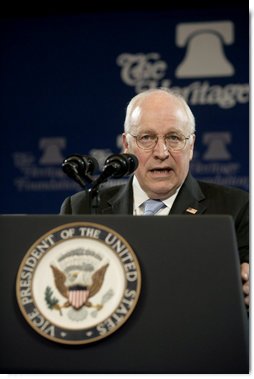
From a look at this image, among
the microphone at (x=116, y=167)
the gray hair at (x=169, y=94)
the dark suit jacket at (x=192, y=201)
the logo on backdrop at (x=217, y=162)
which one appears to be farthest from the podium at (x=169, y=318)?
the logo on backdrop at (x=217, y=162)

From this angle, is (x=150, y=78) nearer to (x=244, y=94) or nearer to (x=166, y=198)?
(x=244, y=94)

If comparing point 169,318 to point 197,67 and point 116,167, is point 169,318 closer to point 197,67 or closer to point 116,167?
point 116,167

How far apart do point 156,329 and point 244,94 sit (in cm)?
370

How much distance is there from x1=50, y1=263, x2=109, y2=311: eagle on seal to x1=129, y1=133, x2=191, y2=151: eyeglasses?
1.17 meters

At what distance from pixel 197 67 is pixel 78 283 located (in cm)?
377

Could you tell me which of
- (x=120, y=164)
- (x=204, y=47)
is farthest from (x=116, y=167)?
(x=204, y=47)

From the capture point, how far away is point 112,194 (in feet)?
8.34

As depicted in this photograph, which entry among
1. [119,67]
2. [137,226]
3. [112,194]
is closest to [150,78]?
[119,67]

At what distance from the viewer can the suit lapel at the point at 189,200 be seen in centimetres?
242

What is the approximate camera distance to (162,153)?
7.94 ft

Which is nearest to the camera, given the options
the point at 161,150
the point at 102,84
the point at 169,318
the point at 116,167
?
the point at 169,318

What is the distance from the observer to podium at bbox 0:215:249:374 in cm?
127

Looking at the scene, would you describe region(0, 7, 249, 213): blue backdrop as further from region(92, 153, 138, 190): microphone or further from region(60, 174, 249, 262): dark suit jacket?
region(92, 153, 138, 190): microphone

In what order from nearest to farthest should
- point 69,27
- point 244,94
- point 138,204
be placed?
point 138,204
point 244,94
point 69,27
